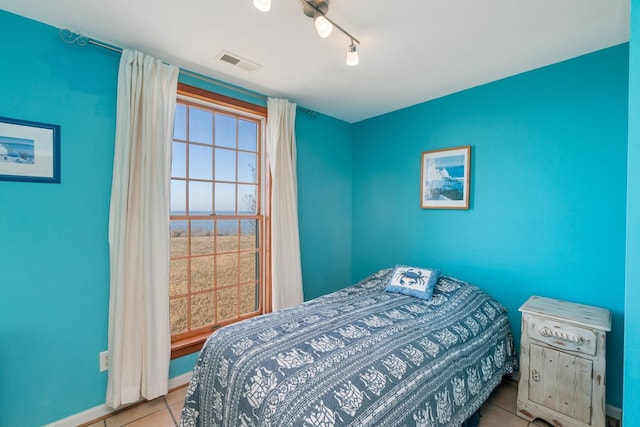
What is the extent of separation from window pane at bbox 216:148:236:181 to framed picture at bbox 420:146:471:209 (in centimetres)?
195

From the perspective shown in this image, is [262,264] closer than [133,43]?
No

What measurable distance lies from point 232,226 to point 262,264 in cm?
51

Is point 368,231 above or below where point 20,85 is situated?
below

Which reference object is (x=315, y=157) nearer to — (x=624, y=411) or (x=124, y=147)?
(x=124, y=147)

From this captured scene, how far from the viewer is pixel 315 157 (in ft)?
10.6

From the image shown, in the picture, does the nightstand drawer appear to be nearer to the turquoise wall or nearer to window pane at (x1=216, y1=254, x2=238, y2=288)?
window pane at (x1=216, y1=254, x2=238, y2=288)

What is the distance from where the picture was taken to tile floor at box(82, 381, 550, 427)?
1843 millimetres

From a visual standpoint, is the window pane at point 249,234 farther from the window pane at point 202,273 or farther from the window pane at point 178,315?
the window pane at point 178,315

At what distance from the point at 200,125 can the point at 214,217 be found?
0.84 metres

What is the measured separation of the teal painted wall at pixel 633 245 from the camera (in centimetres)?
93

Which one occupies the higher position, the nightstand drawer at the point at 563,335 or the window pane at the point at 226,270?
the window pane at the point at 226,270

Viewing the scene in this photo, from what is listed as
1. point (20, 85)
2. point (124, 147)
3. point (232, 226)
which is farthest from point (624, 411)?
point (20, 85)

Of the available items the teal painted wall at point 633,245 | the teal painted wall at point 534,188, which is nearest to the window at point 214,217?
the teal painted wall at point 534,188

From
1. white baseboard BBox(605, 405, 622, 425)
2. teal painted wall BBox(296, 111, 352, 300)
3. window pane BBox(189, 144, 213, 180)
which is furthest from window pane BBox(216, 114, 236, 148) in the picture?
white baseboard BBox(605, 405, 622, 425)
